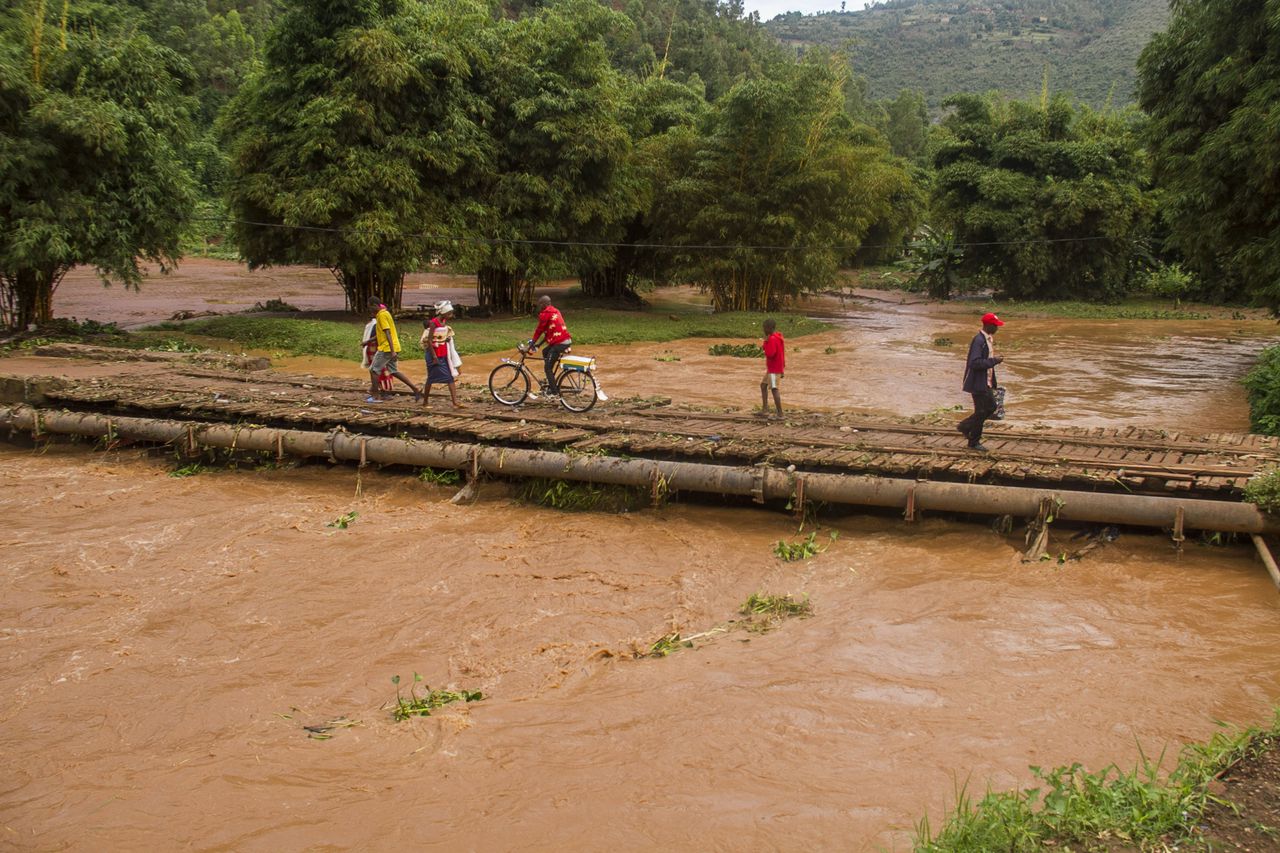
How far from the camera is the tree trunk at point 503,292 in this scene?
28109 millimetres

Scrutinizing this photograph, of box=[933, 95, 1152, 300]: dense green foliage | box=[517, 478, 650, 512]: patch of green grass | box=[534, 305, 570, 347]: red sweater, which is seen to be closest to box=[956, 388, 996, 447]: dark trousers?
box=[517, 478, 650, 512]: patch of green grass

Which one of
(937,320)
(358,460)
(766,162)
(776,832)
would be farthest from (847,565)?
(937,320)

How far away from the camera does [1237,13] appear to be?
54.0ft

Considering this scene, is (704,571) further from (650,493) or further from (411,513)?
(411,513)

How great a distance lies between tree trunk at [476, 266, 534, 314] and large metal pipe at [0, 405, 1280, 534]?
53.0 feet

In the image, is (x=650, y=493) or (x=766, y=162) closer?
(x=650, y=493)

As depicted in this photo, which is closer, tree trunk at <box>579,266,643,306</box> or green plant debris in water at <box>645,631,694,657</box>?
green plant debris in water at <box>645,631,694,657</box>

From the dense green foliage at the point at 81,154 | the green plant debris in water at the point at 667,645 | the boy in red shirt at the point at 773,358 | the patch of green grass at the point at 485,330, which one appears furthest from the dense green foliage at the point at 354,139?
the green plant debris in water at the point at 667,645

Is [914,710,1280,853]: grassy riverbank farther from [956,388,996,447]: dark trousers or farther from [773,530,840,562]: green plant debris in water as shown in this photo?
[956,388,996,447]: dark trousers

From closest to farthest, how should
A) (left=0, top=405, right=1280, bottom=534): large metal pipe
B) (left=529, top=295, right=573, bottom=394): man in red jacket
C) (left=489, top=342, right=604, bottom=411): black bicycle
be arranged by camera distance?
(left=0, top=405, right=1280, bottom=534): large metal pipe → (left=529, top=295, right=573, bottom=394): man in red jacket → (left=489, top=342, right=604, bottom=411): black bicycle

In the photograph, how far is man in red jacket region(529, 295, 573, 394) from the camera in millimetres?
12180

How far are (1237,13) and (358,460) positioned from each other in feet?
54.0

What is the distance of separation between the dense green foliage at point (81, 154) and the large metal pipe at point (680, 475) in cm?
679

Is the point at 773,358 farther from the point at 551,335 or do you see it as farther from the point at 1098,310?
the point at 1098,310
